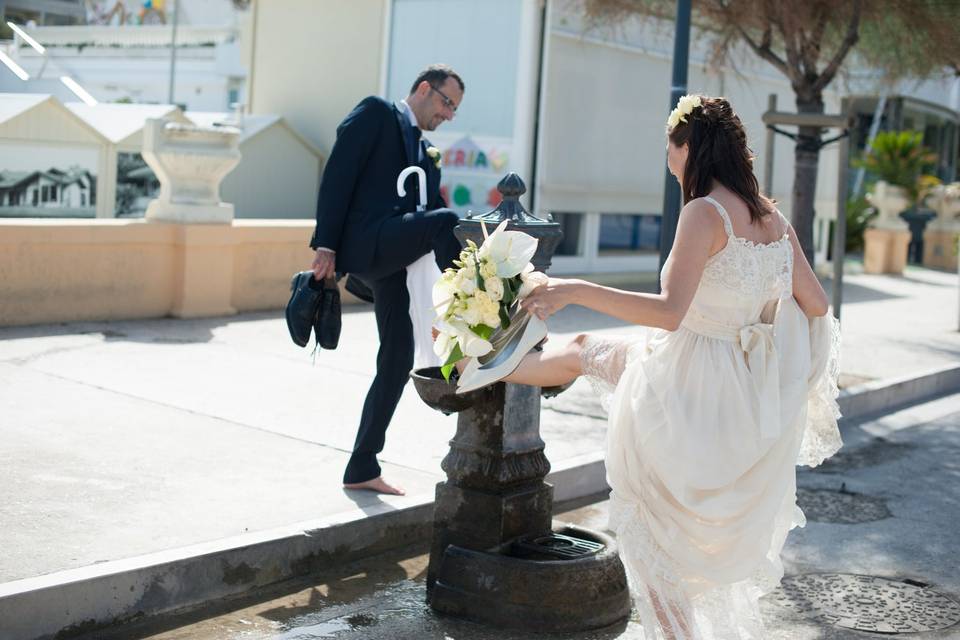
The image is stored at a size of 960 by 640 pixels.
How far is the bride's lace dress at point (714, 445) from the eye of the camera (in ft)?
12.0

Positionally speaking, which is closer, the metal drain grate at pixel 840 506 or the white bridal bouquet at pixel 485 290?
the white bridal bouquet at pixel 485 290

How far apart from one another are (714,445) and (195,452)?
321 cm

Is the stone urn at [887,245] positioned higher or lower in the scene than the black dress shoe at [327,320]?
higher

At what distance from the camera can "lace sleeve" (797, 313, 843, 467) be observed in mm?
4051

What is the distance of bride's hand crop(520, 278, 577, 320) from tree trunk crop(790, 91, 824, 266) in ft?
20.2

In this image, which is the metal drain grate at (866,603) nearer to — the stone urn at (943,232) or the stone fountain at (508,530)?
the stone fountain at (508,530)

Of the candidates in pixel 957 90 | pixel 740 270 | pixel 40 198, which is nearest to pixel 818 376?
pixel 740 270

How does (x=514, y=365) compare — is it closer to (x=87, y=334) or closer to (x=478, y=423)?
(x=478, y=423)

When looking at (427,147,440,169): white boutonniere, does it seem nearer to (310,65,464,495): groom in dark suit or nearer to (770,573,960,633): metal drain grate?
(310,65,464,495): groom in dark suit

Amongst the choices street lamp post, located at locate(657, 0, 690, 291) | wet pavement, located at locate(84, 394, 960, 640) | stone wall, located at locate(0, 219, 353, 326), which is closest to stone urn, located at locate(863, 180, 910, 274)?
stone wall, located at locate(0, 219, 353, 326)

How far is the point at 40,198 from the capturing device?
11.6 metres

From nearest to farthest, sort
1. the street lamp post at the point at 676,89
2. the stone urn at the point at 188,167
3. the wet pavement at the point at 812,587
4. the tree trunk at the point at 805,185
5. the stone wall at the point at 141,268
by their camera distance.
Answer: the wet pavement at the point at 812,587 → the street lamp post at the point at 676,89 → the stone wall at the point at 141,268 → the tree trunk at the point at 805,185 → the stone urn at the point at 188,167

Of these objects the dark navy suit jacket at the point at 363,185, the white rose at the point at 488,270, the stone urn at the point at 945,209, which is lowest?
the white rose at the point at 488,270

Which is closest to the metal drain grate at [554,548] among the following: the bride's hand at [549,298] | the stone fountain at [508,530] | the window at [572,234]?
the stone fountain at [508,530]
